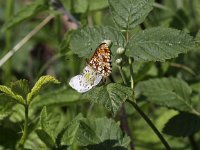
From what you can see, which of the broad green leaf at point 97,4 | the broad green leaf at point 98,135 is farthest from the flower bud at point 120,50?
the broad green leaf at point 97,4

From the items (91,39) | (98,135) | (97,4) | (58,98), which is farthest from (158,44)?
(97,4)

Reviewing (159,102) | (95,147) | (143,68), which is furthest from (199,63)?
(95,147)

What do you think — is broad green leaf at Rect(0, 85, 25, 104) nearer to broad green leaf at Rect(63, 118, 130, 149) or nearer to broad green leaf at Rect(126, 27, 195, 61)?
broad green leaf at Rect(63, 118, 130, 149)

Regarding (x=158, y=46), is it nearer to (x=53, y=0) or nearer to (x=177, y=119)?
(x=177, y=119)

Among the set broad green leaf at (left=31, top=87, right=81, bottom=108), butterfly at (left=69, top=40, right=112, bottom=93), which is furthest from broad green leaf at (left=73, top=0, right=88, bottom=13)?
butterfly at (left=69, top=40, right=112, bottom=93)

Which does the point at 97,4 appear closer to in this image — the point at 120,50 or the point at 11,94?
the point at 120,50

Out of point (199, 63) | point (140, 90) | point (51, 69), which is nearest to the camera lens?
point (140, 90)

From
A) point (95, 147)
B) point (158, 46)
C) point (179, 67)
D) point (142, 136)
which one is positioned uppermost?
point (158, 46)

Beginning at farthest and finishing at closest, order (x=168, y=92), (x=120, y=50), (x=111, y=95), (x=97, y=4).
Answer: (x=97, y=4), (x=168, y=92), (x=120, y=50), (x=111, y=95)
